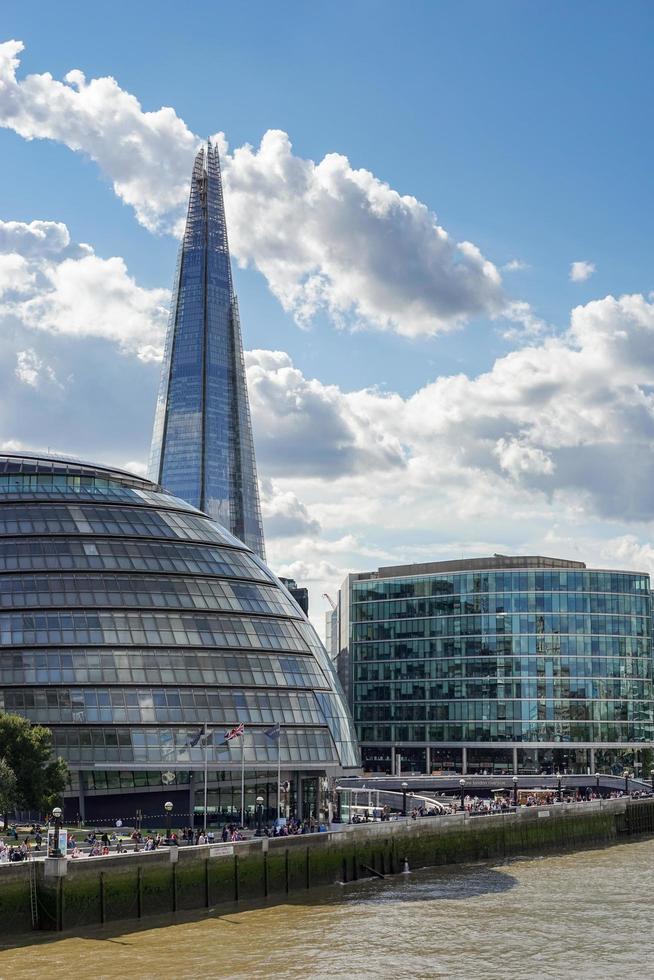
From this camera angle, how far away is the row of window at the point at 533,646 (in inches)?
6412

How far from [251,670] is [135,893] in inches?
1228

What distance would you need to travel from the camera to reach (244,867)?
68562 mm

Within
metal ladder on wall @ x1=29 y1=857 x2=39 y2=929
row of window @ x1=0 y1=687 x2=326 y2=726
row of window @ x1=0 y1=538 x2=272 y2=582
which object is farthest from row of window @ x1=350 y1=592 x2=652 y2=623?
metal ladder on wall @ x1=29 y1=857 x2=39 y2=929

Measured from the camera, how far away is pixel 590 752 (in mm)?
160875

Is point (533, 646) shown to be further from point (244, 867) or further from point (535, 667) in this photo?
point (244, 867)

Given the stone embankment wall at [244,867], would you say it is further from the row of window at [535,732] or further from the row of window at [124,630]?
the row of window at [535,732]

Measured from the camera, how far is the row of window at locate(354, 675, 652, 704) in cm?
16175

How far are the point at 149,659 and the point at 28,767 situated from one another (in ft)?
51.5

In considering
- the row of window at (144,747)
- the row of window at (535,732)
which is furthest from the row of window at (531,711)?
the row of window at (144,747)

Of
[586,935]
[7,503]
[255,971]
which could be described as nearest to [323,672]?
[7,503]

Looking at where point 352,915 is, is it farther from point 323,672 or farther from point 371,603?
point 371,603

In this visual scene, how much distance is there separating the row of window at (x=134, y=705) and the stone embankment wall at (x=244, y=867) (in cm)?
1439

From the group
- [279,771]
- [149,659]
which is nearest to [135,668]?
[149,659]

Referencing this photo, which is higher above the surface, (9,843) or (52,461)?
(52,461)
